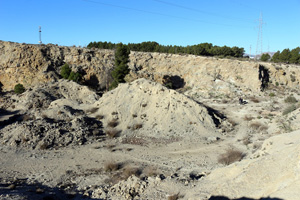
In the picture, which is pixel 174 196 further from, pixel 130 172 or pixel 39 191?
pixel 39 191

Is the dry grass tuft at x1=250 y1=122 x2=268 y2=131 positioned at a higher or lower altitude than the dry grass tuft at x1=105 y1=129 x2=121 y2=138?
higher

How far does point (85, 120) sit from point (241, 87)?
24143 millimetres

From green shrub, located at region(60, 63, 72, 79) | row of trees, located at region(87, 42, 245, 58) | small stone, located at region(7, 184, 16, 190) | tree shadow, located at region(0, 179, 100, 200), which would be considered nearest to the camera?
tree shadow, located at region(0, 179, 100, 200)

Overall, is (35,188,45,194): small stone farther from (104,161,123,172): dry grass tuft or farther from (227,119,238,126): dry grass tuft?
(227,119,238,126): dry grass tuft

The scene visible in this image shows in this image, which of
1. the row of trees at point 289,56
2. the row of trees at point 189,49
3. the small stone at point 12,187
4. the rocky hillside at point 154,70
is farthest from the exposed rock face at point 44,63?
the row of trees at point 289,56

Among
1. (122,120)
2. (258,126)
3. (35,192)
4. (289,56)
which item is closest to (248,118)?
(258,126)

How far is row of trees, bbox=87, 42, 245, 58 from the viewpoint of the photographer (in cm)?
4747

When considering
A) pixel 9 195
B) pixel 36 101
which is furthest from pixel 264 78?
pixel 9 195

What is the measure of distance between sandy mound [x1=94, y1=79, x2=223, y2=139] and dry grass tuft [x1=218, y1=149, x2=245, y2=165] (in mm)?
3336

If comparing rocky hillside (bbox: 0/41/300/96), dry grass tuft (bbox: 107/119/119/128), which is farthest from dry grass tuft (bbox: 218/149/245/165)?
rocky hillside (bbox: 0/41/300/96)

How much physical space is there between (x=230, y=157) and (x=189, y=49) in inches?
1508

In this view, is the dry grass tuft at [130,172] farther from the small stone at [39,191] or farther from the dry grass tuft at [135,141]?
the dry grass tuft at [135,141]

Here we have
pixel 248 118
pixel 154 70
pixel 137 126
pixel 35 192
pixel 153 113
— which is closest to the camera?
pixel 35 192

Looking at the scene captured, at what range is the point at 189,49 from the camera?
1900 inches
